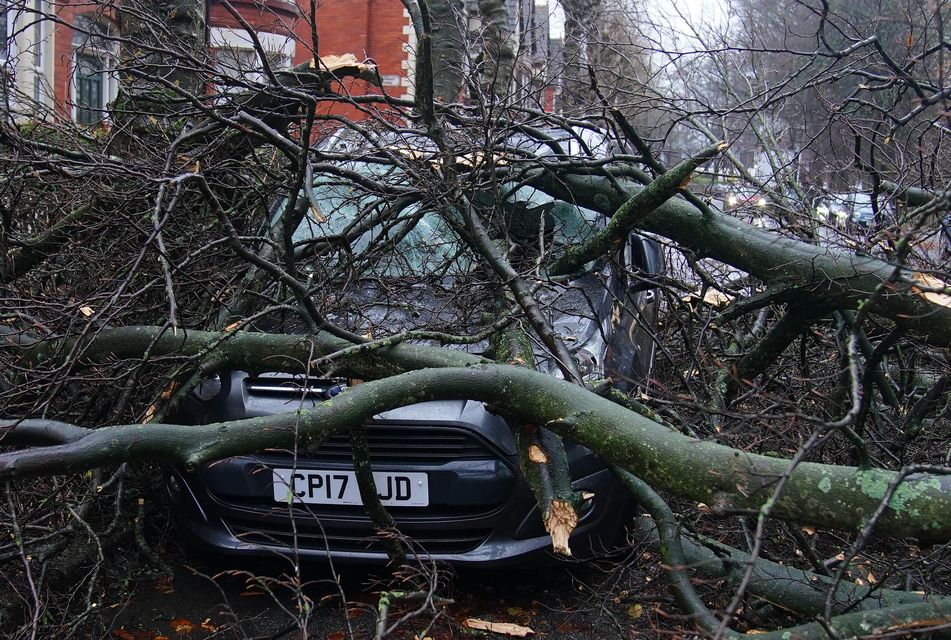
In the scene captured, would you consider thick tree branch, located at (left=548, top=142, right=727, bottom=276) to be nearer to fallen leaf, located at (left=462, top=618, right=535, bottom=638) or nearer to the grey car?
the grey car

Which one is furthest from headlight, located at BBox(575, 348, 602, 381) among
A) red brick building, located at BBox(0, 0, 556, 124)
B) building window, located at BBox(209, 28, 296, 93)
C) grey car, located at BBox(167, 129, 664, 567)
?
building window, located at BBox(209, 28, 296, 93)

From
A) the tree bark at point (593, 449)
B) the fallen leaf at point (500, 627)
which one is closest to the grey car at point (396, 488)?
the fallen leaf at point (500, 627)

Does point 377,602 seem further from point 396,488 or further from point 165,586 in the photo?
point 165,586

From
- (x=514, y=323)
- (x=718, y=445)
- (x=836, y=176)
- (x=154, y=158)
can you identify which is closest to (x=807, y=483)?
(x=718, y=445)

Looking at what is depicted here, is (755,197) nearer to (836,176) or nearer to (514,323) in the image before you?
(836,176)

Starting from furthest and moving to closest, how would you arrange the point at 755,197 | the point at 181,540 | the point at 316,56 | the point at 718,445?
1. the point at 755,197
2. the point at 181,540
3. the point at 316,56
4. the point at 718,445

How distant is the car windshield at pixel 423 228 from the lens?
3850 mm

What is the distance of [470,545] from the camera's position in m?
3.22

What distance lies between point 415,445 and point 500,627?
0.76 metres

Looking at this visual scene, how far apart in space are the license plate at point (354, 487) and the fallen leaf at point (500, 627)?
0.48 meters

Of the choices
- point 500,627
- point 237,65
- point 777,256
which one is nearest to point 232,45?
point 237,65

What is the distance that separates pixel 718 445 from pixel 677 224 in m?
1.52

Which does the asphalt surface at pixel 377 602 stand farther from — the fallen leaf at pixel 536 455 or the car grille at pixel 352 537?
the fallen leaf at pixel 536 455

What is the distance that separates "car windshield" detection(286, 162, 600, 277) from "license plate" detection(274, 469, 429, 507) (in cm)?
107
